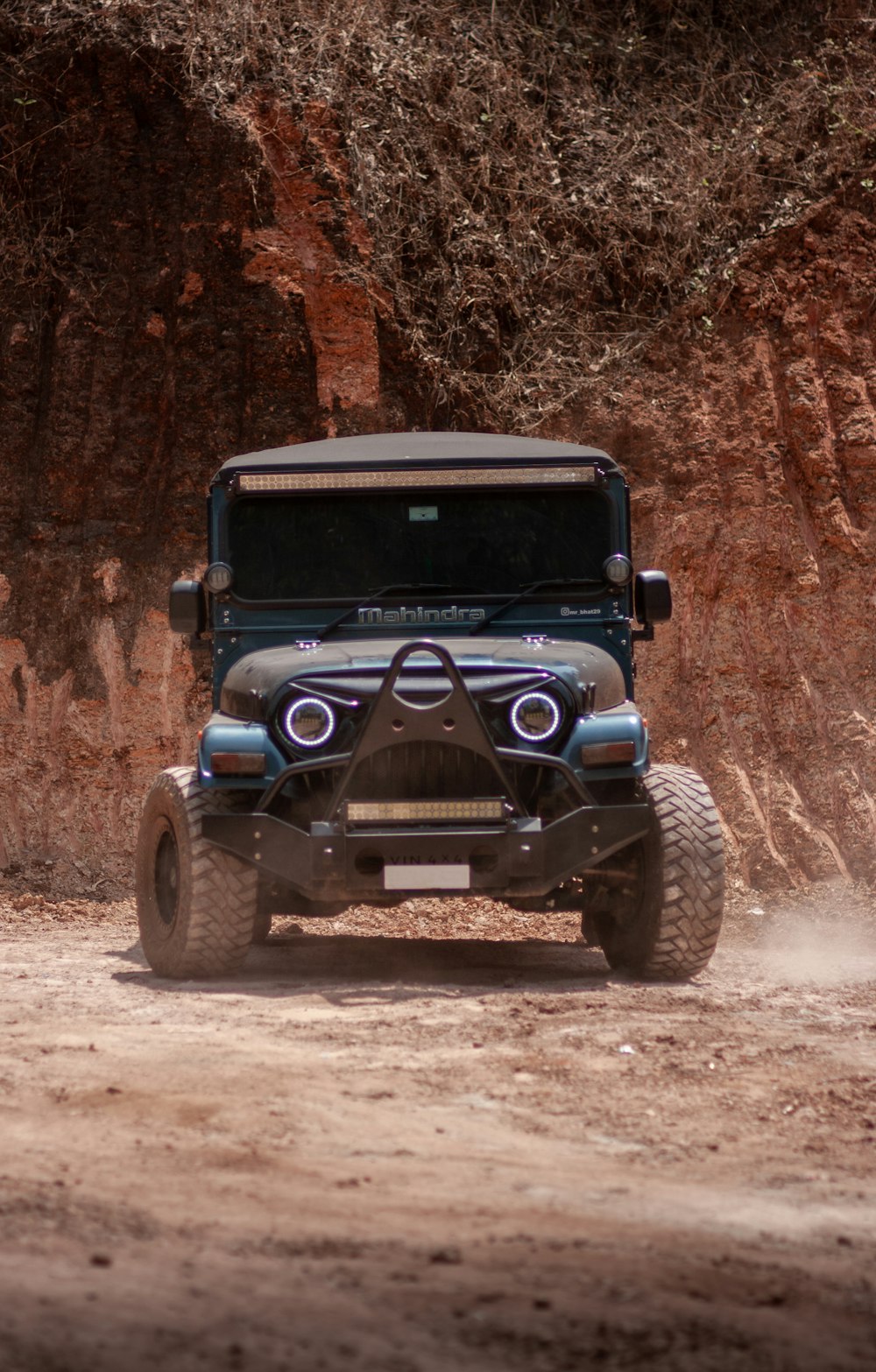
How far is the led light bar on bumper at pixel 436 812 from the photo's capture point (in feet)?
21.4

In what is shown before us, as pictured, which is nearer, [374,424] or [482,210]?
[374,424]

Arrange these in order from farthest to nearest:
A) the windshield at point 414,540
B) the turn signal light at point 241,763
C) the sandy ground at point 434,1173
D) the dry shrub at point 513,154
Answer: the dry shrub at point 513,154 < the windshield at point 414,540 < the turn signal light at point 241,763 < the sandy ground at point 434,1173

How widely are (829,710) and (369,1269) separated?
10131 millimetres

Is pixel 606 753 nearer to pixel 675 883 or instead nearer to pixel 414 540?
pixel 675 883

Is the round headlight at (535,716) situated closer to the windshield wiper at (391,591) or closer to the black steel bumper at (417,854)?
the black steel bumper at (417,854)

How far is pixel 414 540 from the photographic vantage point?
24.9 feet

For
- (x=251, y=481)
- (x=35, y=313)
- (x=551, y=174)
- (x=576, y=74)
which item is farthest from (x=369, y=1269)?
(x=576, y=74)

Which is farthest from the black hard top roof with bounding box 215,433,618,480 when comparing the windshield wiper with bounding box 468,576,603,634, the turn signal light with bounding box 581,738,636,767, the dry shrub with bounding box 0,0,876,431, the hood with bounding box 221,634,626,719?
the dry shrub with bounding box 0,0,876,431

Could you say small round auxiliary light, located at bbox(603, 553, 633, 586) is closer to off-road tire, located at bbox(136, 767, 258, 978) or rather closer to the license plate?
the license plate

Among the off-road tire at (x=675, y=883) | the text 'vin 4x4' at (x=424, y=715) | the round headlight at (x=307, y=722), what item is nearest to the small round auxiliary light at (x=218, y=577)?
the text 'vin 4x4' at (x=424, y=715)

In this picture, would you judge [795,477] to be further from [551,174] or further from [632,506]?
[551,174]

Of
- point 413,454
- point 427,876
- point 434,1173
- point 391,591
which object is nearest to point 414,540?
point 391,591

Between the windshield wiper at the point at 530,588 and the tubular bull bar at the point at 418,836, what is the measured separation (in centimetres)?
93

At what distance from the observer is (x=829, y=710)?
12.5 metres
